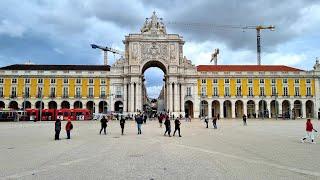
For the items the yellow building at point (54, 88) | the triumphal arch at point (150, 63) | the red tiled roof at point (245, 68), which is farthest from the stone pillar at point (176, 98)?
the yellow building at point (54, 88)

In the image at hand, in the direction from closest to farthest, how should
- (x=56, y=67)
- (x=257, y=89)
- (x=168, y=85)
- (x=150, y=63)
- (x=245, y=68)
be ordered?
(x=168, y=85) < (x=257, y=89) < (x=150, y=63) < (x=56, y=67) < (x=245, y=68)

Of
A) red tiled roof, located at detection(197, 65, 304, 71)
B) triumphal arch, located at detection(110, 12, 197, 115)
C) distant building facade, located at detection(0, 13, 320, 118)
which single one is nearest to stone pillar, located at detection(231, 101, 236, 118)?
distant building facade, located at detection(0, 13, 320, 118)

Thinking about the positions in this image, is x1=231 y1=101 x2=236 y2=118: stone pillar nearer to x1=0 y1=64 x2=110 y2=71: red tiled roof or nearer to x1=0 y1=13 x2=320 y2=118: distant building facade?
x1=0 y1=13 x2=320 y2=118: distant building facade

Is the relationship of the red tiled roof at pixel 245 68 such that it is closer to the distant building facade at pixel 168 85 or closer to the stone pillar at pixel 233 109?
the distant building facade at pixel 168 85

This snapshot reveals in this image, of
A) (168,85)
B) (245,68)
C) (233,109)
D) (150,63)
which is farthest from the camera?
(245,68)

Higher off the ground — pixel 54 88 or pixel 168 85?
pixel 168 85

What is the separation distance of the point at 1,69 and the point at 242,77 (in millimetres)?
64678

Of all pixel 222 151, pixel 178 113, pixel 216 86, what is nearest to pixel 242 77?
pixel 216 86

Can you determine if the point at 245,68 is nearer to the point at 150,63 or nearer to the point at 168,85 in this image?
the point at 168,85

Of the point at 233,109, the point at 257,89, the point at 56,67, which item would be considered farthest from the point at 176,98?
the point at 56,67

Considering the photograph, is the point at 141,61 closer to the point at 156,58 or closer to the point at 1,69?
the point at 156,58

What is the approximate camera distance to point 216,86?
88.6 m

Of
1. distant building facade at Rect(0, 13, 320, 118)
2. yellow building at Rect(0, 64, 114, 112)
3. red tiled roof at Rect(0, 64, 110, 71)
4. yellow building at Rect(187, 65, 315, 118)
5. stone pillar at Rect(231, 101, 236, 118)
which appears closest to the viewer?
yellow building at Rect(0, 64, 114, 112)

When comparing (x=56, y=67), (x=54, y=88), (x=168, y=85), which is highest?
(x=56, y=67)
